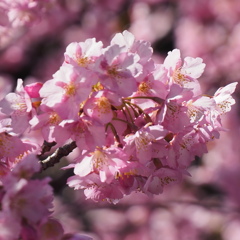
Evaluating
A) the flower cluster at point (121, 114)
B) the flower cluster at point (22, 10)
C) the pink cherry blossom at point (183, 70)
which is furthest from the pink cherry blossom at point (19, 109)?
the flower cluster at point (22, 10)

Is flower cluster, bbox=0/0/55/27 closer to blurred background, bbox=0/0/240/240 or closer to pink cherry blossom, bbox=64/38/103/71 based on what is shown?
pink cherry blossom, bbox=64/38/103/71

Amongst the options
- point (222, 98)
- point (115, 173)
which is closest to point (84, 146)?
point (115, 173)

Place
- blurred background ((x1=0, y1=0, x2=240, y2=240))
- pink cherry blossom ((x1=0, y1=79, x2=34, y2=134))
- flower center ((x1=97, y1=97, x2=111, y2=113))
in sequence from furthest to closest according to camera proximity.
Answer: blurred background ((x1=0, y1=0, x2=240, y2=240)) < pink cherry blossom ((x1=0, y1=79, x2=34, y2=134)) < flower center ((x1=97, y1=97, x2=111, y2=113))

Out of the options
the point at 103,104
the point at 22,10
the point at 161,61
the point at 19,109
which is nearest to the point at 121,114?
the point at 103,104

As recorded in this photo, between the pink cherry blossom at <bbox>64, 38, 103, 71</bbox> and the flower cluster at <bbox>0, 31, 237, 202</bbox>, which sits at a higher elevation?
the pink cherry blossom at <bbox>64, 38, 103, 71</bbox>

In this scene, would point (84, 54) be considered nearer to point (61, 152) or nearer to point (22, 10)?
point (61, 152)

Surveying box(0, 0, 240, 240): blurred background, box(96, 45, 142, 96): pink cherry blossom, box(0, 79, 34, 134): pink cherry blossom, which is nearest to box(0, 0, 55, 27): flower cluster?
box(0, 79, 34, 134): pink cherry blossom

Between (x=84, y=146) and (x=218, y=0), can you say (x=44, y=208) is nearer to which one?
(x=84, y=146)
